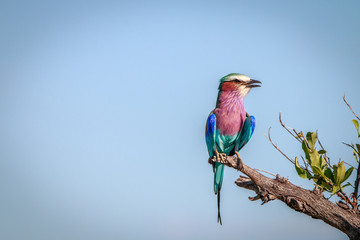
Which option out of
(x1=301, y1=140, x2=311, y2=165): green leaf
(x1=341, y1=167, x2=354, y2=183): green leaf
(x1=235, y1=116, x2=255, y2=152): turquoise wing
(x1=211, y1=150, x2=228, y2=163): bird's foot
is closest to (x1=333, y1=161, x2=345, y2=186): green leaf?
(x1=341, y1=167, x2=354, y2=183): green leaf

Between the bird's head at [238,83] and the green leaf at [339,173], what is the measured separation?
240cm

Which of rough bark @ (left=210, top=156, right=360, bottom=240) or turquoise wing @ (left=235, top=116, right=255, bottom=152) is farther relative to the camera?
turquoise wing @ (left=235, top=116, right=255, bottom=152)

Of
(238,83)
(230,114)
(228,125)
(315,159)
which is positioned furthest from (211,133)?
(315,159)

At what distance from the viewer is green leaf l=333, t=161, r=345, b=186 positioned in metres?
4.53

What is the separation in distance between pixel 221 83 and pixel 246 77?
415 millimetres

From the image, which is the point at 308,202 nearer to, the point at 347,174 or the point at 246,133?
the point at 347,174

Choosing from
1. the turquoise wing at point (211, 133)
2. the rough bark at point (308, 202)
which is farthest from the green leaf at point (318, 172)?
the turquoise wing at point (211, 133)

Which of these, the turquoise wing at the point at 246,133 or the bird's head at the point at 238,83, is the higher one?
the bird's head at the point at 238,83

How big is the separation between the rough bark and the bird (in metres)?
1.38

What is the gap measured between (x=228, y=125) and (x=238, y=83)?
0.76 m

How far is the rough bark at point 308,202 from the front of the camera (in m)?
4.56

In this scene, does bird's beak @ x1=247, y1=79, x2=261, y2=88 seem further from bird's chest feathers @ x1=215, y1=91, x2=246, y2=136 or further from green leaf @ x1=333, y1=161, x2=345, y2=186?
green leaf @ x1=333, y1=161, x2=345, y2=186

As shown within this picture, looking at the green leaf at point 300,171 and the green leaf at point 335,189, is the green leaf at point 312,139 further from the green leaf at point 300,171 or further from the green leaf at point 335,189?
the green leaf at point 335,189

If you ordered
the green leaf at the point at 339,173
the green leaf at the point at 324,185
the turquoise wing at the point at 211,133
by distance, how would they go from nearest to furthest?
1. the green leaf at the point at 339,173
2. the green leaf at the point at 324,185
3. the turquoise wing at the point at 211,133
